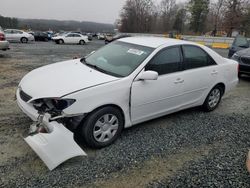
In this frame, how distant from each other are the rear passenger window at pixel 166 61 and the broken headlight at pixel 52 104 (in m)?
1.39

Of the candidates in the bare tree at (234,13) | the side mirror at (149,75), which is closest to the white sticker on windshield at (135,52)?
the side mirror at (149,75)

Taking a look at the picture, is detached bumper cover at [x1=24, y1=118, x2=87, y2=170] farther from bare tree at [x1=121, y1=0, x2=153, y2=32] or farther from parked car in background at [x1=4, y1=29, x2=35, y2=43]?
bare tree at [x1=121, y1=0, x2=153, y2=32]

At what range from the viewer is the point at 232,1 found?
46125 mm

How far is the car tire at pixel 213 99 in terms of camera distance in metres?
5.16

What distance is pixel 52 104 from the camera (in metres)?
3.27

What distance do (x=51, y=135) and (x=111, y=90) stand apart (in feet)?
3.20

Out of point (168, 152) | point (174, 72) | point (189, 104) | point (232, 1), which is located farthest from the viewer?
point (232, 1)

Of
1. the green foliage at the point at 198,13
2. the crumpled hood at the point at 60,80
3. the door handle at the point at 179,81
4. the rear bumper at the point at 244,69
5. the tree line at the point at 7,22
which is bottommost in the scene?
the rear bumper at the point at 244,69

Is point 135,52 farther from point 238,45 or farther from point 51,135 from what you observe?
point 238,45

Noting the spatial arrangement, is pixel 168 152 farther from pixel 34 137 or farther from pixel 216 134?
pixel 34 137

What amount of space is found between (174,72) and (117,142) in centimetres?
152

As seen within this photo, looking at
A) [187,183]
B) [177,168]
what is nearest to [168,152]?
[177,168]

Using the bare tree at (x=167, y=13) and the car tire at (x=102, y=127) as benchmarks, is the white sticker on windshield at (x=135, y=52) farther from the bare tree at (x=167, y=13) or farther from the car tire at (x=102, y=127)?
the bare tree at (x=167, y=13)

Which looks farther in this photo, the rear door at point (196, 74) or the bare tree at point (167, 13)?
the bare tree at point (167, 13)
